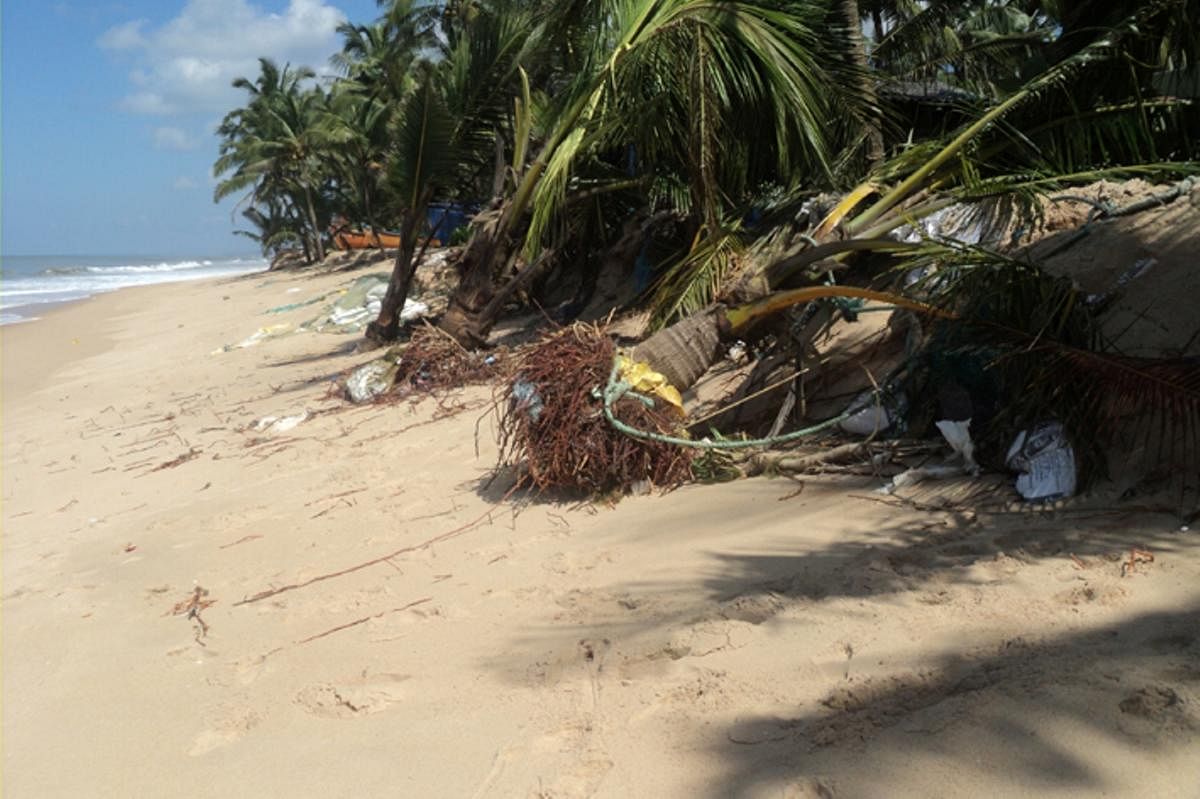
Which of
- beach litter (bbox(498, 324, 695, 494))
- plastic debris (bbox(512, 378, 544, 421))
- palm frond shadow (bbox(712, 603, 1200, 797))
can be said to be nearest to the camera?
palm frond shadow (bbox(712, 603, 1200, 797))

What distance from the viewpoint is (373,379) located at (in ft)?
26.2

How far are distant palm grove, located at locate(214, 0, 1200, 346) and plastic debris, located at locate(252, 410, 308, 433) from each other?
6.39 feet

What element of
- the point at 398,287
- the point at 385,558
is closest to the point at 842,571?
the point at 385,558

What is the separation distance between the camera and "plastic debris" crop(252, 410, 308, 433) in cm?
738

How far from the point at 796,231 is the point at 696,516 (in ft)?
8.00

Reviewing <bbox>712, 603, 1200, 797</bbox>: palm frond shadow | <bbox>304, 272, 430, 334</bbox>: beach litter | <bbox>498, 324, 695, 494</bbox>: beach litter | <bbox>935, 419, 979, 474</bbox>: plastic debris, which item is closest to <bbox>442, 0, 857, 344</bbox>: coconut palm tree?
<bbox>498, 324, 695, 494</bbox>: beach litter

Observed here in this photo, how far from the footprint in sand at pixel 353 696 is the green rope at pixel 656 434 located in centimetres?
168

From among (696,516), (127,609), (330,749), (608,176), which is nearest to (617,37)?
(608,176)

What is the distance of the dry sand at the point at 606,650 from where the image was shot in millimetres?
2146

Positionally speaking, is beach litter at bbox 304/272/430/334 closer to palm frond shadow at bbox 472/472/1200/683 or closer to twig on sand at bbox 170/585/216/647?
twig on sand at bbox 170/585/216/647

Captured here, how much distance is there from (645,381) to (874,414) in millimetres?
1090

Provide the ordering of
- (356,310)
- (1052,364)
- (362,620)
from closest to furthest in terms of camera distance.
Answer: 1. (1052,364)
2. (362,620)
3. (356,310)

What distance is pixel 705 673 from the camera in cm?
266

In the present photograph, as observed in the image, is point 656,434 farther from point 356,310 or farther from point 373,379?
point 356,310
